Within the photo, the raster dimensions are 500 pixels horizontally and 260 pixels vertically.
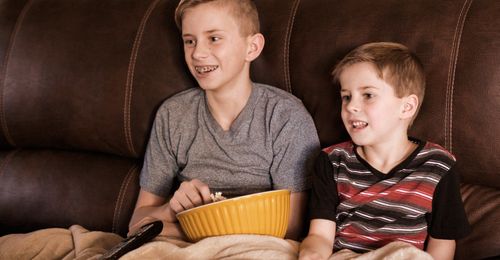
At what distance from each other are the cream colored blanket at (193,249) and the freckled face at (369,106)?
25cm

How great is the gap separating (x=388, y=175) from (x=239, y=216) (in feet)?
1.14

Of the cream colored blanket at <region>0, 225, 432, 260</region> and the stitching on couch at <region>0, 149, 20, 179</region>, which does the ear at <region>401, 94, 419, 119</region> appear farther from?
the stitching on couch at <region>0, 149, 20, 179</region>

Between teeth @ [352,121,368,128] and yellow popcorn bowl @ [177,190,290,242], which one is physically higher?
teeth @ [352,121,368,128]

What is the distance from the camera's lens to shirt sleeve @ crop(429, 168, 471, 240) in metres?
1.27

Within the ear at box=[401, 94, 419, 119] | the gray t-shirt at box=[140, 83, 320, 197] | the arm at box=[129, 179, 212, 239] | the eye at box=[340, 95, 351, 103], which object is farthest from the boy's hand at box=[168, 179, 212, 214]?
the ear at box=[401, 94, 419, 119]

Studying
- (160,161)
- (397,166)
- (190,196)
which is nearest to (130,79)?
(160,161)

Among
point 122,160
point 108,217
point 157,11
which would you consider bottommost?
point 108,217

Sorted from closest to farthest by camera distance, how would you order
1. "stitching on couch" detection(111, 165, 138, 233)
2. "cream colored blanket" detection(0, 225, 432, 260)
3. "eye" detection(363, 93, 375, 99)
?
"cream colored blanket" detection(0, 225, 432, 260) < "eye" detection(363, 93, 375, 99) < "stitching on couch" detection(111, 165, 138, 233)

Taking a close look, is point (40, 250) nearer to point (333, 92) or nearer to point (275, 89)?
point (275, 89)

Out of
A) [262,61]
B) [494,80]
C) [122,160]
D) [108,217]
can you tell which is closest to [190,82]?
[262,61]

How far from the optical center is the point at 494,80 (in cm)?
130

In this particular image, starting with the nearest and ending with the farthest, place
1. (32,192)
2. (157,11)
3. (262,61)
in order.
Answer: (262,61) → (157,11) → (32,192)

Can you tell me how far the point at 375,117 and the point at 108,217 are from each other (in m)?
0.87

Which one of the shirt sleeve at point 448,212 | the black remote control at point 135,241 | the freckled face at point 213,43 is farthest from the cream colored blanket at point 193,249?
the freckled face at point 213,43
